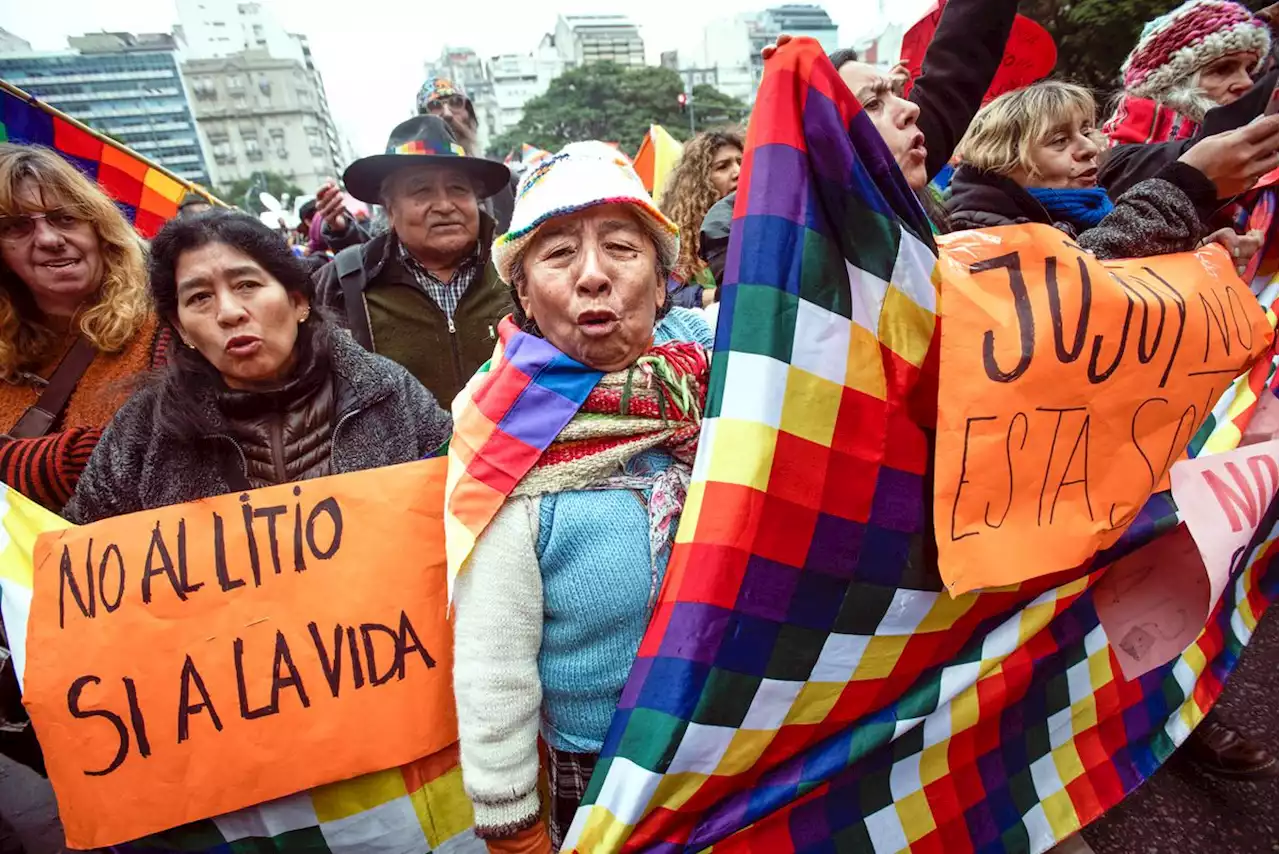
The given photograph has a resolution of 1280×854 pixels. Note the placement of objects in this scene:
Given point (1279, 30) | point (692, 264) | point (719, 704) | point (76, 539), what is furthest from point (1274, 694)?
point (76, 539)

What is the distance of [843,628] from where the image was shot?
1.20 meters

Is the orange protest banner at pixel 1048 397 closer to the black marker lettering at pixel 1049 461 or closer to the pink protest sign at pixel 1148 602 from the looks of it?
the black marker lettering at pixel 1049 461

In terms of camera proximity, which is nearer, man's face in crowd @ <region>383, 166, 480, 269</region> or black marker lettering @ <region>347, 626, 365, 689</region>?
black marker lettering @ <region>347, 626, 365, 689</region>

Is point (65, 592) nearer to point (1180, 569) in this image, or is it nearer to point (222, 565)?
point (222, 565)

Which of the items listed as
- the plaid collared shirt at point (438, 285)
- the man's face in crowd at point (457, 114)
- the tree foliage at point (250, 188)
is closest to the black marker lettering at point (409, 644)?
the plaid collared shirt at point (438, 285)

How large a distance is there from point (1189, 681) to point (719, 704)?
1.24 m

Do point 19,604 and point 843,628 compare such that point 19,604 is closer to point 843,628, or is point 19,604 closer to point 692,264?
point 843,628

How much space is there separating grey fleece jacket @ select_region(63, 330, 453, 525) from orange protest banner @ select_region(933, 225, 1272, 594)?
1.21 metres

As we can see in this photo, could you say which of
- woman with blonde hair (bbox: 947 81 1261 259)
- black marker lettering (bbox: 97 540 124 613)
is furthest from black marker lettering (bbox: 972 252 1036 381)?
black marker lettering (bbox: 97 540 124 613)

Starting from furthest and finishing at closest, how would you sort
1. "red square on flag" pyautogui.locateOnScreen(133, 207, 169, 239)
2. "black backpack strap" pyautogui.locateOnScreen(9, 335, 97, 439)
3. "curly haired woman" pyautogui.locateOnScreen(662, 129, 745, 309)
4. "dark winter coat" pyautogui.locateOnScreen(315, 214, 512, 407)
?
"red square on flag" pyautogui.locateOnScreen(133, 207, 169, 239) → "curly haired woman" pyautogui.locateOnScreen(662, 129, 745, 309) → "dark winter coat" pyautogui.locateOnScreen(315, 214, 512, 407) → "black backpack strap" pyautogui.locateOnScreen(9, 335, 97, 439)

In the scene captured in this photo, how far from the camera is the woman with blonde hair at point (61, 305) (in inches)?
73.5

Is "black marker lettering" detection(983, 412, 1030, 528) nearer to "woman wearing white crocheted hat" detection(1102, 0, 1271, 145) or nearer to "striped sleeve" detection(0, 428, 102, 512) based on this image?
"striped sleeve" detection(0, 428, 102, 512)

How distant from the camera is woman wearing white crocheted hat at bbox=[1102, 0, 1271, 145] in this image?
2594mm

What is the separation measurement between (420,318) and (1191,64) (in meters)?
3.23
